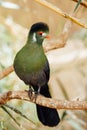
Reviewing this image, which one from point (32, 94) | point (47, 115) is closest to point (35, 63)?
point (32, 94)

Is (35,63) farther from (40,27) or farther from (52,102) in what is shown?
(52,102)

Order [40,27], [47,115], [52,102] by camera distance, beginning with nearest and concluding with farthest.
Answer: [52,102] < [40,27] < [47,115]

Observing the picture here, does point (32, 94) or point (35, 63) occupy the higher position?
point (35, 63)

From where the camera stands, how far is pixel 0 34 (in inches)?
163

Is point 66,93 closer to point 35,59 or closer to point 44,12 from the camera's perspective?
point 44,12

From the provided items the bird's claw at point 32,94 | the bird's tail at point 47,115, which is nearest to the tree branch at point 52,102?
the bird's claw at point 32,94

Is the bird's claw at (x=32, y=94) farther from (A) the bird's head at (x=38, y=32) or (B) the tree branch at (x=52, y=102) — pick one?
(A) the bird's head at (x=38, y=32)

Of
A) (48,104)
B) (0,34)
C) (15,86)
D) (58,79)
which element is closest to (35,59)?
(48,104)

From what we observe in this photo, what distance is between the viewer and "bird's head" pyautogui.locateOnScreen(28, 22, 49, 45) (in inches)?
106

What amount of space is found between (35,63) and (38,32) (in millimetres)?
173

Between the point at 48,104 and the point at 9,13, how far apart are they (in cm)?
518

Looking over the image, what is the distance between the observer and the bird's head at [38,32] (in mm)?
2695

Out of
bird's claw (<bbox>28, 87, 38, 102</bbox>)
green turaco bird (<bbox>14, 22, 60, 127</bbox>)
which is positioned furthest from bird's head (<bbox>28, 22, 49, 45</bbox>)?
bird's claw (<bbox>28, 87, 38, 102</bbox>)

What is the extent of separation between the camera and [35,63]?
2.81m
